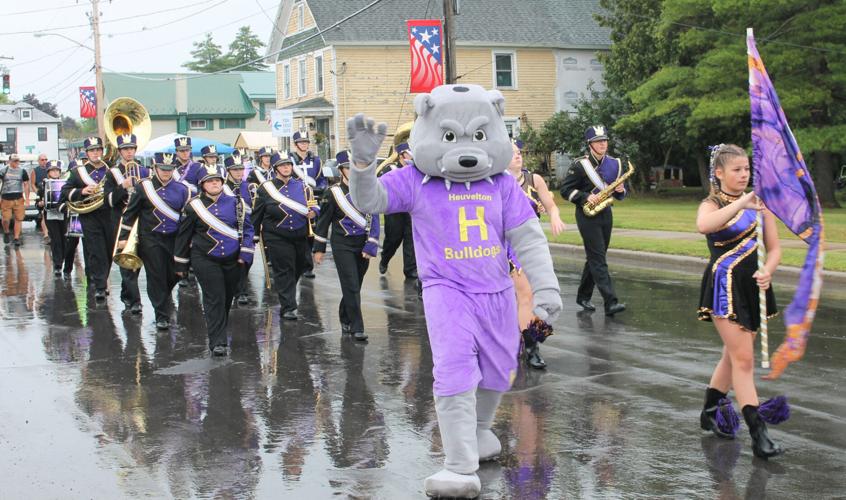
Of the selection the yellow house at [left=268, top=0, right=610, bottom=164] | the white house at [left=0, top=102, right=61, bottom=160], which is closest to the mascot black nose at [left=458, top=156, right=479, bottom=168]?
the yellow house at [left=268, top=0, right=610, bottom=164]

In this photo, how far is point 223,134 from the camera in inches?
3007

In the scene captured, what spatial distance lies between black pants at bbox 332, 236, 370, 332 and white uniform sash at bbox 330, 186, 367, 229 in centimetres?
17

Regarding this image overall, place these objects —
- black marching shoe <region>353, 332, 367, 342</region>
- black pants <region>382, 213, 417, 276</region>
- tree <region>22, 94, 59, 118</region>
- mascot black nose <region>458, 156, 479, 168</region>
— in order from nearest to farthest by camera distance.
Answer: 1. mascot black nose <region>458, 156, 479, 168</region>
2. black marching shoe <region>353, 332, 367, 342</region>
3. black pants <region>382, 213, 417, 276</region>
4. tree <region>22, 94, 59, 118</region>

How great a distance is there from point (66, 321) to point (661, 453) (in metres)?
8.27

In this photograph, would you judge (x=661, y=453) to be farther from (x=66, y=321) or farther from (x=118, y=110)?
(x=118, y=110)

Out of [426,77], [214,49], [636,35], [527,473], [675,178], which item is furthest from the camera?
[214,49]

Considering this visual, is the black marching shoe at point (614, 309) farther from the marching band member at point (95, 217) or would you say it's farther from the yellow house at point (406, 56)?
the yellow house at point (406, 56)

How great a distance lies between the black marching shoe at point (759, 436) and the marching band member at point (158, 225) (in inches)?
278

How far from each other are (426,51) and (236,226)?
14553mm

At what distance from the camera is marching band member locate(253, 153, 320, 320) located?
39.6 ft

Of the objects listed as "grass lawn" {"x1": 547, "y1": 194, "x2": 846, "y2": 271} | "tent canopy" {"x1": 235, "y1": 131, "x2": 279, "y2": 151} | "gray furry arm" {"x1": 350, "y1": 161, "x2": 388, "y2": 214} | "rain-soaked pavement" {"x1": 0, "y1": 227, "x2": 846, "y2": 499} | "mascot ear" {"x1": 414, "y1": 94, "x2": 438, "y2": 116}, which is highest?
"tent canopy" {"x1": 235, "y1": 131, "x2": 279, "y2": 151}

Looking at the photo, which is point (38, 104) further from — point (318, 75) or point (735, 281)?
point (735, 281)

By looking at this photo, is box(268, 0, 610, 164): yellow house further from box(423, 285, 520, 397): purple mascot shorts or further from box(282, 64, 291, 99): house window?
box(423, 285, 520, 397): purple mascot shorts

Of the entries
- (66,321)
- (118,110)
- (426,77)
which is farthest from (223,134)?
(66,321)
